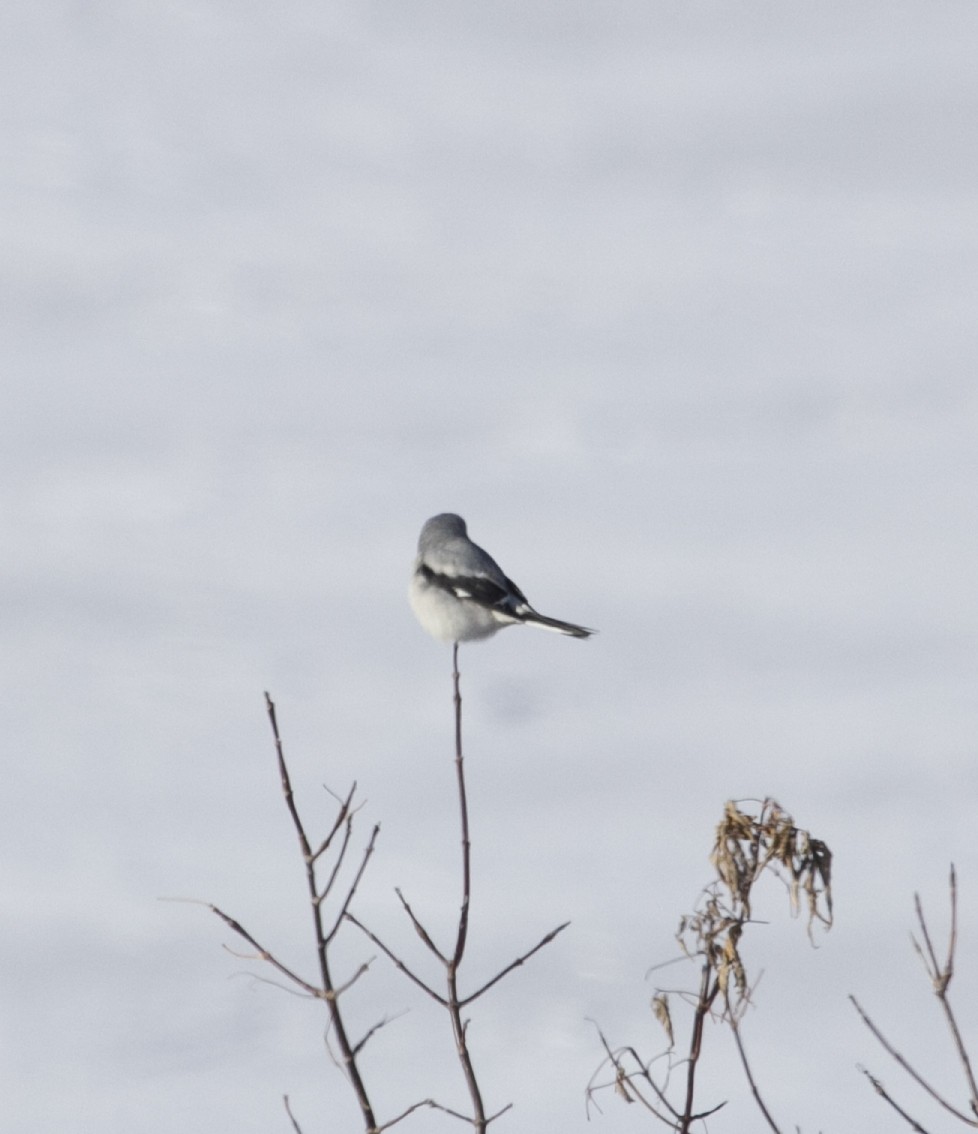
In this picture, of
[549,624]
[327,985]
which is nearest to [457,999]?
[327,985]

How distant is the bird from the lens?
316 inches

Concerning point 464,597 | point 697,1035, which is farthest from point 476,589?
point 697,1035

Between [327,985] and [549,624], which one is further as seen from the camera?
[549,624]

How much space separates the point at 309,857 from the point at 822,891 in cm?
130

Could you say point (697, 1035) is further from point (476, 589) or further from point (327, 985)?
point (476, 589)

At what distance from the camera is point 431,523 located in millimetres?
8789

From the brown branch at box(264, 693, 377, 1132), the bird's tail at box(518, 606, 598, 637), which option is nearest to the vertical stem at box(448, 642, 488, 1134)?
the brown branch at box(264, 693, 377, 1132)

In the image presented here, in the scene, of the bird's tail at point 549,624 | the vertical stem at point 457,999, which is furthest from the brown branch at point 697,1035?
the bird's tail at point 549,624

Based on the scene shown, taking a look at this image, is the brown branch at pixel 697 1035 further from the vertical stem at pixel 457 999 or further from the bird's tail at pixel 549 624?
the bird's tail at pixel 549 624

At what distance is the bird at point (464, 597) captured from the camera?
26.3 ft

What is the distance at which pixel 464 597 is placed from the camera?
805 centimetres

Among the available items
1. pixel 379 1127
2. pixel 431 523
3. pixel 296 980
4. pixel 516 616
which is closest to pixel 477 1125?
pixel 379 1127

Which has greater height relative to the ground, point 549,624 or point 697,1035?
point 549,624

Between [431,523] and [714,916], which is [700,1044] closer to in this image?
[714,916]
